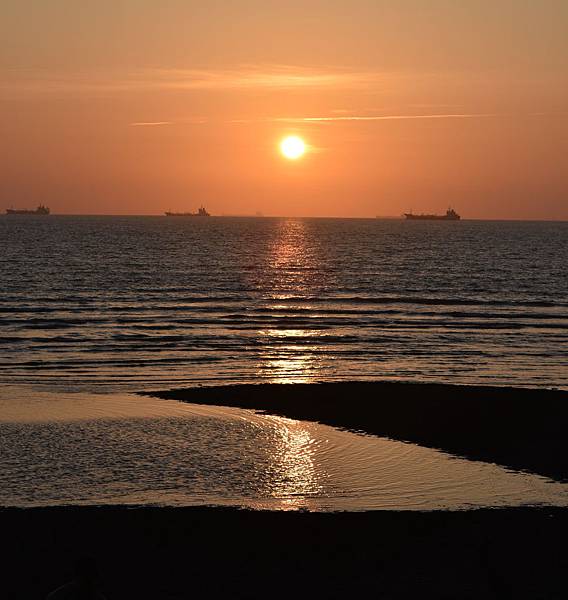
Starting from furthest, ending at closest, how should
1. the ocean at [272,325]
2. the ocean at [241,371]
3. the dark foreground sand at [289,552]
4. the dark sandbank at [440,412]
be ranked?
the ocean at [272,325] → the dark sandbank at [440,412] → the ocean at [241,371] → the dark foreground sand at [289,552]

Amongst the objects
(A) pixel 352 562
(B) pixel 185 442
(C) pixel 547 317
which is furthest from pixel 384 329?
(A) pixel 352 562

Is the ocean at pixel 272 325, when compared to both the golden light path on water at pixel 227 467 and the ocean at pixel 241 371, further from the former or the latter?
the golden light path on water at pixel 227 467

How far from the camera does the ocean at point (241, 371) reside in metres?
18.8

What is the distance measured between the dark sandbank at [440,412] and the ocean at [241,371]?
1046 millimetres

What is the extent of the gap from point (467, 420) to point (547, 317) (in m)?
32.2

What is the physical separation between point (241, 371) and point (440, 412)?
32.4 ft

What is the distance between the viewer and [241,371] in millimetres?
35156

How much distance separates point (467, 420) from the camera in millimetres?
26391

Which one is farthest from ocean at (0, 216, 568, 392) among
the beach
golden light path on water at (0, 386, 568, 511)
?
the beach

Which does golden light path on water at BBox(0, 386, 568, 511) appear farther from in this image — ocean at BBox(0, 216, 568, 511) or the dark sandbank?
the dark sandbank

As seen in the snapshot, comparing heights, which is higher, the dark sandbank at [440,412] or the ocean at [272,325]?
the ocean at [272,325]

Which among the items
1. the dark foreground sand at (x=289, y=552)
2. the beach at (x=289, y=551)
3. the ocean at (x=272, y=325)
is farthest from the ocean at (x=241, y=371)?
the dark foreground sand at (x=289, y=552)

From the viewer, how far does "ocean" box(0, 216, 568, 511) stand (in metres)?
18.8

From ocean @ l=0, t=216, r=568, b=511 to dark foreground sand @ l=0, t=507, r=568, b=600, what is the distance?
96cm
